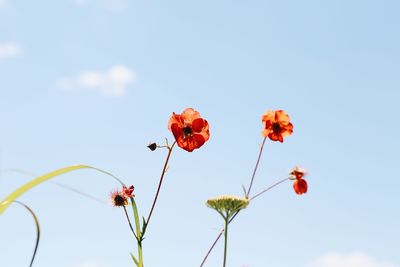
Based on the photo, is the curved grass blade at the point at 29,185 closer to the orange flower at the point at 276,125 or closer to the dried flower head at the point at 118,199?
the dried flower head at the point at 118,199

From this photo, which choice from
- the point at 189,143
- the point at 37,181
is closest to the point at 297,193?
the point at 189,143

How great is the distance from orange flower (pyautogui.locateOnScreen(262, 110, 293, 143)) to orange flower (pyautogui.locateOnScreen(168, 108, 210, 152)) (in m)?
0.60

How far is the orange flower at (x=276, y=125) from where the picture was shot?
419 cm

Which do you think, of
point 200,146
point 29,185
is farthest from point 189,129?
point 29,185

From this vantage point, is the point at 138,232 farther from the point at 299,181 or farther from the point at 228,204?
the point at 299,181

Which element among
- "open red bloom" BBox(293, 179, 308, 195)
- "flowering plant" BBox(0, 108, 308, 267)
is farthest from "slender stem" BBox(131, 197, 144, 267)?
"open red bloom" BBox(293, 179, 308, 195)

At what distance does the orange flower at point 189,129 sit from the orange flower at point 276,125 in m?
0.60

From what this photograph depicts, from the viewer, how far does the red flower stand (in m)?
4.18

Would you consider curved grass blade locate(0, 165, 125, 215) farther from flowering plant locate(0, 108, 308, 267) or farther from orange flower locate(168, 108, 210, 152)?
orange flower locate(168, 108, 210, 152)

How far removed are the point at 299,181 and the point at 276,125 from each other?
463 mm

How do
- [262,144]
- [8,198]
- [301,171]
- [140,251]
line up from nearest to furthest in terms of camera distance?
[8,198] < [140,251] < [262,144] < [301,171]

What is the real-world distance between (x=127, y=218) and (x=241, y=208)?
0.76 meters

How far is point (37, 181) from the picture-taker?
1849 millimetres

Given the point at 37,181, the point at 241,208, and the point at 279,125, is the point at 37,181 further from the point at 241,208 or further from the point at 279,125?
the point at 279,125
